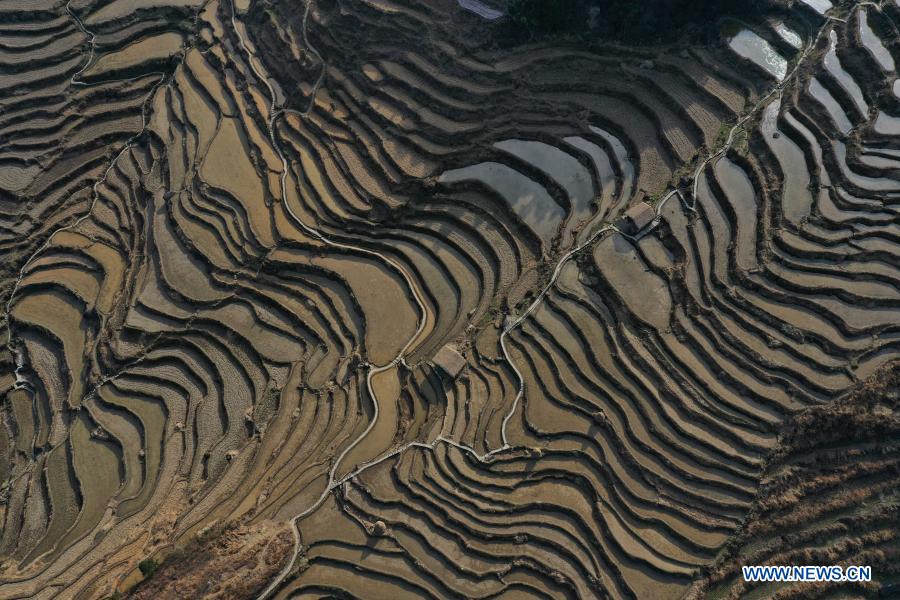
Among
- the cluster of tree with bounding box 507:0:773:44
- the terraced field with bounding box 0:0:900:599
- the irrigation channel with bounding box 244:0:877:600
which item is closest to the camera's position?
the terraced field with bounding box 0:0:900:599

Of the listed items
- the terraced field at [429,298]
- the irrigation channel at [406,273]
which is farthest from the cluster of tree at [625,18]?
the irrigation channel at [406,273]

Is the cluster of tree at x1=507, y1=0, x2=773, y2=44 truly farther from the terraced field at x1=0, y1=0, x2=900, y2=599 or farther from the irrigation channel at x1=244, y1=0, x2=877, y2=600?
the irrigation channel at x1=244, y1=0, x2=877, y2=600

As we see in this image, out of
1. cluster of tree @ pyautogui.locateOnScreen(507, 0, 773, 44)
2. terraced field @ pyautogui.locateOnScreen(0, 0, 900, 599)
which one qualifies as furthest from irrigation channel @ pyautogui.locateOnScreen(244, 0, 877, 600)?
cluster of tree @ pyautogui.locateOnScreen(507, 0, 773, 44)

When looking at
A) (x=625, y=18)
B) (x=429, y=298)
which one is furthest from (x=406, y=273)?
(x=625, y=18)

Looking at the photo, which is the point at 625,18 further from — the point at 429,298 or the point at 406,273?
the point at 429,298

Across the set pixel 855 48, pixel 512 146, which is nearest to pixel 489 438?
pixel 512 146
